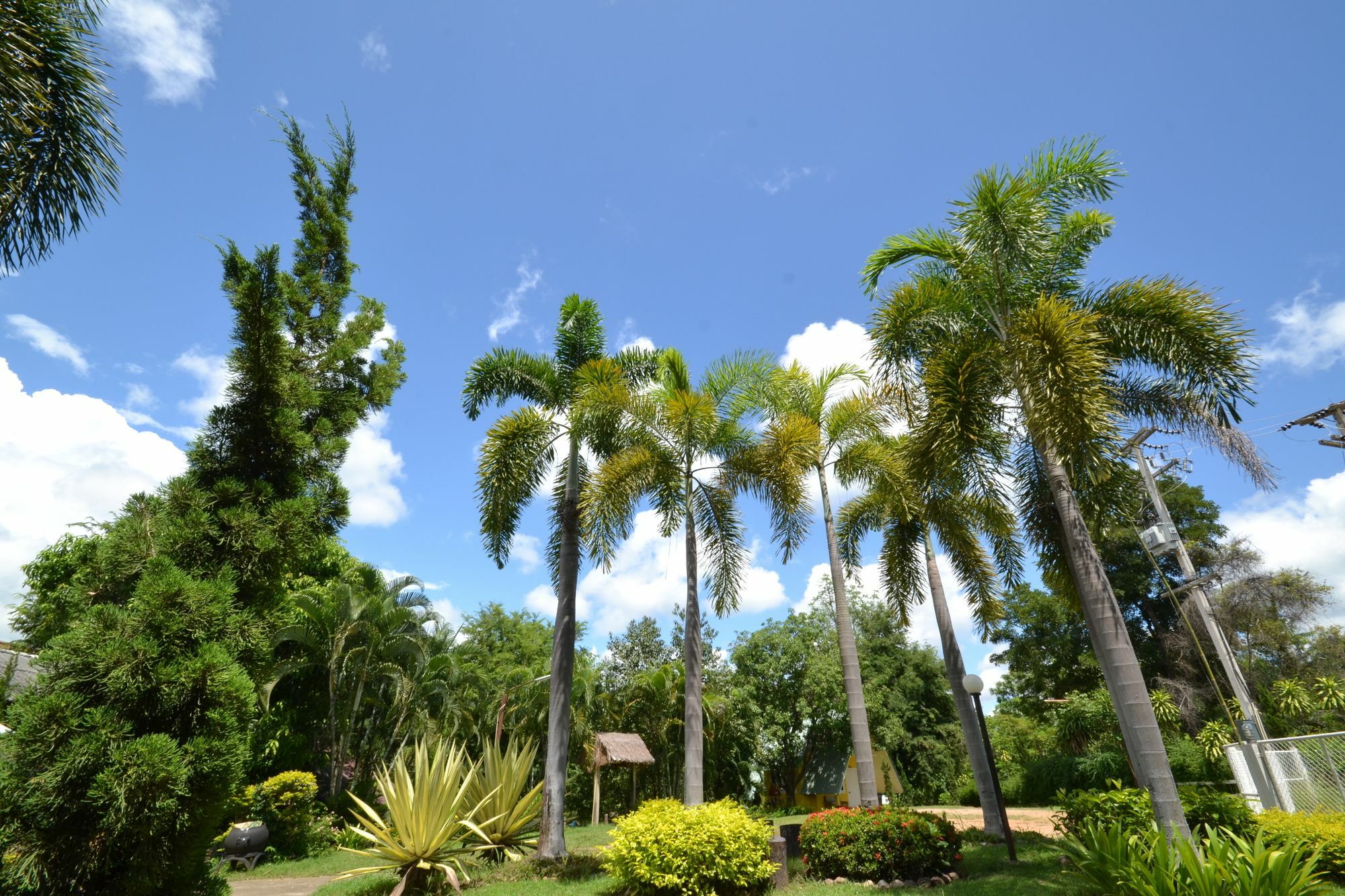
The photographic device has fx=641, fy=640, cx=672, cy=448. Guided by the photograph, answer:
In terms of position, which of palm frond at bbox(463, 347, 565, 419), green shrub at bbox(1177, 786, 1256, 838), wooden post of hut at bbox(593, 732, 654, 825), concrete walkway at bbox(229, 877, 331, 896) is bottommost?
concrete walkway at bbox(229, 877, 331, 896)

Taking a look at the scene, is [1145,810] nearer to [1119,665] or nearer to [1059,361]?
[1119,665]

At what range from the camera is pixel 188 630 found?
17.9ft

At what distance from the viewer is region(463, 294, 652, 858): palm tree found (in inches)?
464

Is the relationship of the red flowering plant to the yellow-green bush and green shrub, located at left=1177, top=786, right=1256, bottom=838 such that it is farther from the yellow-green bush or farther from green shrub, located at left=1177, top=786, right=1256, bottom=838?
the yellow-green bush

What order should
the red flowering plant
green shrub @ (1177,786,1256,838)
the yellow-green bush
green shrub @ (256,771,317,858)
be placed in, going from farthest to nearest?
green shrub @ (256,771,317,858) < the red flowering plant < green shrub @ (1177,786,1256,838) < the yellow-green bush

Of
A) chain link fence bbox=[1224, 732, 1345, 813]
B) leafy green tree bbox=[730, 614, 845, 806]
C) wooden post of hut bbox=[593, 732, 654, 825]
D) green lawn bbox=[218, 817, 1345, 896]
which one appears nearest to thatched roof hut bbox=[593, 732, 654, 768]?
wooden post of hut bbox=[593, 732, 654, 825]

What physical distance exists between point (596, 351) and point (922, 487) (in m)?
7.96

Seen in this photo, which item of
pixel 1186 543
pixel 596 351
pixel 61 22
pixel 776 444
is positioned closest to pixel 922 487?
pixel 776 444

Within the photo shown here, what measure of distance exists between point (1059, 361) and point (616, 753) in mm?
20687

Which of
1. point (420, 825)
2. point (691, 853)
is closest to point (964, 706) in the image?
point (691, 853)

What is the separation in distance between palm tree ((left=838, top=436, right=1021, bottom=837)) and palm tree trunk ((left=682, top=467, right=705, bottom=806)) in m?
3.69

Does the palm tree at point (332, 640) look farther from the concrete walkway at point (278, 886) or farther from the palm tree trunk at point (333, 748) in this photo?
the concrete walkway at point (278, 886)

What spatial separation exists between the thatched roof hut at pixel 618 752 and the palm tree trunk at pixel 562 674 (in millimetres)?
11393

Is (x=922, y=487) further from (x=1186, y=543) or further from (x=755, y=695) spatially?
(x=1186, y=543)
